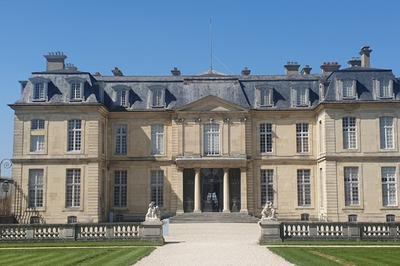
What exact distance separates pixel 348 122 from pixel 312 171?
13.4 feet

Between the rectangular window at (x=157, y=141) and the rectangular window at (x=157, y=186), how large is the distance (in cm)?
129

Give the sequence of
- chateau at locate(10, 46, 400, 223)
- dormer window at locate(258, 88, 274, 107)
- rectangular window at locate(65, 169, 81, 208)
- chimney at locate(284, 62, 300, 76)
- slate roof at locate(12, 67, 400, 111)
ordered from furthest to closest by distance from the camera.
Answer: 1. chimney at locate(284, 62, 300, 76)
2. dormer window at locate(258, 88, 274, 107)
3. slate roof at locate(12, 67, 400, 111)
4. rectangular window at locate(65, 169, 81, 208)
5. chateau at locate(10, 46, 400, 223)

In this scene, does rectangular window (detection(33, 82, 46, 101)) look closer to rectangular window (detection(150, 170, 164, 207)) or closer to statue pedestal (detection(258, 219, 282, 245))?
rectangular window (detection(150, 170, 164, 207))

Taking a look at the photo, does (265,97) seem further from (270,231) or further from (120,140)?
(270,231)

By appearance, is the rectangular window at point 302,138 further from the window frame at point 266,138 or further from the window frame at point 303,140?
the window frame at point 266,138

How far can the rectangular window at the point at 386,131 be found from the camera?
34719mm

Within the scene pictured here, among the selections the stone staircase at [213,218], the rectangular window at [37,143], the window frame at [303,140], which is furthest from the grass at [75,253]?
the window frame at [303,140]

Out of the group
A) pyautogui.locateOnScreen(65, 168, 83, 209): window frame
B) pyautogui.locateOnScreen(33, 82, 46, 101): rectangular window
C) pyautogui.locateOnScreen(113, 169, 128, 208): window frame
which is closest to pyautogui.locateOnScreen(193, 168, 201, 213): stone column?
pyautogui.locateOnScreen(113, 169, 128, 208): window frame

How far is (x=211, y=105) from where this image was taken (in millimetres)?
36719

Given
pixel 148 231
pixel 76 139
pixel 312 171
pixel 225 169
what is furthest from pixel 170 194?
pixel 148 231

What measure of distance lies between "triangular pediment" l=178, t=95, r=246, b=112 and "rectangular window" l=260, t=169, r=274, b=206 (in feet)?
14.3

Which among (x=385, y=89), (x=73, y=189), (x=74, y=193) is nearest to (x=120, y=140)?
(x=73, y=189)

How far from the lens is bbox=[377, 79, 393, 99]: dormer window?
34938mm

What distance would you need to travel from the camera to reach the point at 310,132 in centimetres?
3722
